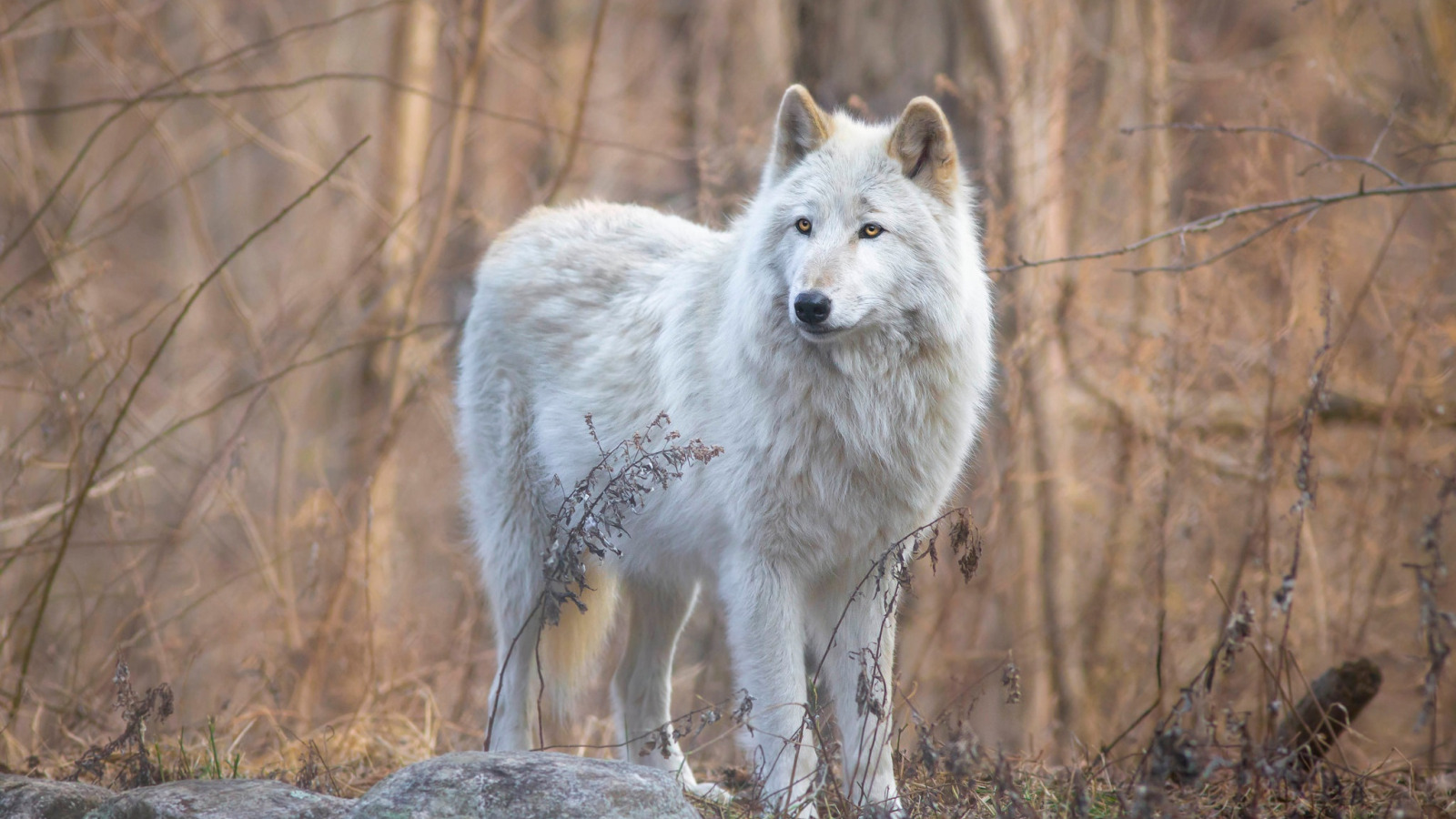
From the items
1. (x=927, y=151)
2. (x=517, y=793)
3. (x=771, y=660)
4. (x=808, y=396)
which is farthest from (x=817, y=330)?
(x=517, y=793)

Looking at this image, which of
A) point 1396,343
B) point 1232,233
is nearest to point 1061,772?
point 1396,343

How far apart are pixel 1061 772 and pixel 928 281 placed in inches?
70.3

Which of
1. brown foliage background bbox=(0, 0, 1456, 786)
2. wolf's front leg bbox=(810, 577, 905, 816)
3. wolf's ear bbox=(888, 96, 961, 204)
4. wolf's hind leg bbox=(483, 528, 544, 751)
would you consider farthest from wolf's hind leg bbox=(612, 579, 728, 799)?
wolf's ear bbox=(888, 96, 961, 204)

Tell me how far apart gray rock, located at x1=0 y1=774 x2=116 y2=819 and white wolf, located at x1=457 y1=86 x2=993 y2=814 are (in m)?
1.22

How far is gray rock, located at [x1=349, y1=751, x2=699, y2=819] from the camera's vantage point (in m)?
2.58

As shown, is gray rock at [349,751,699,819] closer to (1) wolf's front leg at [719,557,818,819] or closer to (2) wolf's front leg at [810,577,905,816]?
(1) wolf's front leg at [719,557,818,819]

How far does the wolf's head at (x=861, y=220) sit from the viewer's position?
132 inches

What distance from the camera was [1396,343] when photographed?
5469mm

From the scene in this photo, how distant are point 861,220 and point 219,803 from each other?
2.44m

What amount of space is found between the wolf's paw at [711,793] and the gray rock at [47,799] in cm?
169

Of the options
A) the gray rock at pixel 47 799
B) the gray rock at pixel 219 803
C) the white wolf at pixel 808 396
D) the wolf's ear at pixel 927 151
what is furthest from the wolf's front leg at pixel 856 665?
the gray rock at pixel 47 799

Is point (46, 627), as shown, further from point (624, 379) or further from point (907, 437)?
point (907, 437)

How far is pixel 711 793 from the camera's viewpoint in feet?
12.2

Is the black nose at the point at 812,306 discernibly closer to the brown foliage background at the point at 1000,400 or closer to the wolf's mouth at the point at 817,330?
the wolf's mouth at the point at 817,330
